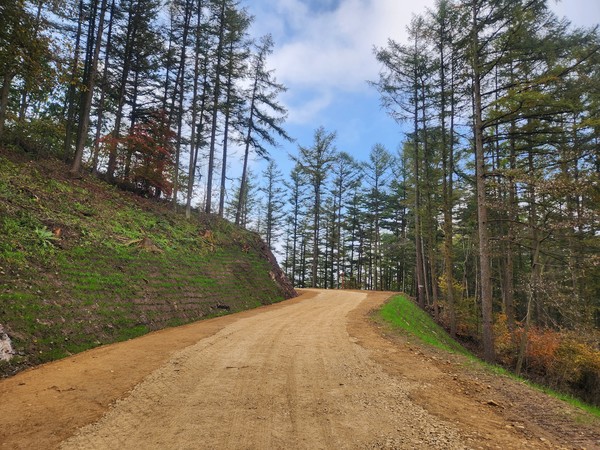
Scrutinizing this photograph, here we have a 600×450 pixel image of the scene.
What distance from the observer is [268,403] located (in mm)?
3758

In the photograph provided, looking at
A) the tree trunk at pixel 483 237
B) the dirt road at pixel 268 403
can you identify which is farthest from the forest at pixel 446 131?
the dirt road at pixel 268 403

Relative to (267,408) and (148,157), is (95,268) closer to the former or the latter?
(267,408)

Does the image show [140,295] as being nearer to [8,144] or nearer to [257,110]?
[8,144]

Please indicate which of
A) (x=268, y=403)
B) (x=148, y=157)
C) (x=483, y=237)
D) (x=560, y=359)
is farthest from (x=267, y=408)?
(x=148, y=157)

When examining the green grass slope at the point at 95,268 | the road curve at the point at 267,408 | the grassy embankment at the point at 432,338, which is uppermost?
the green grass slope at the point at 95,268

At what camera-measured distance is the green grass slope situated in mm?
6145

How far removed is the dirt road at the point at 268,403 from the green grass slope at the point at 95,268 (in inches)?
36.6

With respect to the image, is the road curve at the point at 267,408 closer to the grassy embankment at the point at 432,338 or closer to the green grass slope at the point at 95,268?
the green grass slope at the point at 95,268

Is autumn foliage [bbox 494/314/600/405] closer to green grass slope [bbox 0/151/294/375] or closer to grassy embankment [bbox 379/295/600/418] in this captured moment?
grassy embankment [bbox 379/295/600/418]

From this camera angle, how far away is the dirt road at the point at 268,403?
3.03 metres

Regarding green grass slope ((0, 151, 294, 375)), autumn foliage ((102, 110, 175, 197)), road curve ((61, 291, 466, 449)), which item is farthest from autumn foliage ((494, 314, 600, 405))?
autumn foliage ((102, 110, 175, 197))

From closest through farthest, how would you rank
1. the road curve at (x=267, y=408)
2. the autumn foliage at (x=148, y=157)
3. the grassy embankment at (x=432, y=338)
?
the road curve at (x=267, y=408) → the grassy embankment at (x=432, y=338) → the autumn foliage at (x=148, y=157)

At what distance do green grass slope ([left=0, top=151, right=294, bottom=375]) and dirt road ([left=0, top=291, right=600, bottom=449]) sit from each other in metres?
0.93

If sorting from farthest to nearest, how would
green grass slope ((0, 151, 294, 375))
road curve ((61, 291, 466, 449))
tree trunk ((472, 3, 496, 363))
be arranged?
tree trunk ((472, 3, 496, 363)) → green grass slope ((0, 151, 294, 375)) → road curve ((61, 291, 466, 449))
